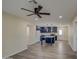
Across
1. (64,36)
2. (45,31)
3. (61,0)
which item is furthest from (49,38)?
(61,0)

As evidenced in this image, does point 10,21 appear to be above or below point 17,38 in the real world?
above

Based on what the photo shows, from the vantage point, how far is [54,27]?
17438mm

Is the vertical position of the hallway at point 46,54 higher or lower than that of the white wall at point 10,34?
lower

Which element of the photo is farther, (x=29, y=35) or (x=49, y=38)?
(x=49, y=38)

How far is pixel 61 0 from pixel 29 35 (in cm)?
797

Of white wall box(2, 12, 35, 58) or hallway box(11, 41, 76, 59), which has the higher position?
white wall box(2, 12, 35, 58)

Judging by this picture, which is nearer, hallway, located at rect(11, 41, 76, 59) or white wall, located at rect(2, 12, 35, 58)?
white wall, located at rect(2, 12, 35, 58)

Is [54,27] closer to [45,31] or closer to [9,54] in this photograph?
[45,31]

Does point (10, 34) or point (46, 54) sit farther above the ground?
point (10, 34)

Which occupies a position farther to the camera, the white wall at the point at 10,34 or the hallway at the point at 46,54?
the hallway at the point at 46,54

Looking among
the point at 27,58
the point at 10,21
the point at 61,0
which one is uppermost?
the point at 61,0

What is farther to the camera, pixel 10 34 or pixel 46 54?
pixel 46 54

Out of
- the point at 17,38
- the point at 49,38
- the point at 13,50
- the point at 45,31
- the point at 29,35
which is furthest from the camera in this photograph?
the point at 45,31

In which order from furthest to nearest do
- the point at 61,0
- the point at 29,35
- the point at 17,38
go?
1. the point at 29,35
2. the point at 17,38
3. the point at 61,0
